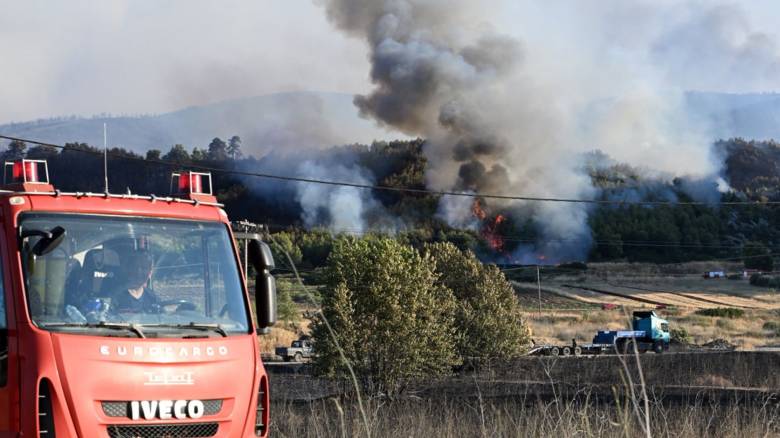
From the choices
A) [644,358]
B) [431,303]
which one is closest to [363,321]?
[431,303]

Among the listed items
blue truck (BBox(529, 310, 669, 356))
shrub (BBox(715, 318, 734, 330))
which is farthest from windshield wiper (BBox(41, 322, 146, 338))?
shrub (BBox(715, 318, 734, 330))

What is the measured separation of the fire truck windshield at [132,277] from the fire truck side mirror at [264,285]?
0.15 m

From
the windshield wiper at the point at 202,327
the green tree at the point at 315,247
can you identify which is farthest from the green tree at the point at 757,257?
the windshield wiper at the point at 202,327

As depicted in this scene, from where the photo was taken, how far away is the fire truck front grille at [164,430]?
7.75 meters

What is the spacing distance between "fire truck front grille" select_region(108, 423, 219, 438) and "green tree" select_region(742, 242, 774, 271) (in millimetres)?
113151

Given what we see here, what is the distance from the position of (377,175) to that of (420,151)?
886cm

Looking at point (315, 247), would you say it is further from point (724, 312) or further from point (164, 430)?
point (164, 430)

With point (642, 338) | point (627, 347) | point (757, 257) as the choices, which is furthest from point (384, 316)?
point (757, 257)

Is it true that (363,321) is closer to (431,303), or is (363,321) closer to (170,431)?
(431,303)

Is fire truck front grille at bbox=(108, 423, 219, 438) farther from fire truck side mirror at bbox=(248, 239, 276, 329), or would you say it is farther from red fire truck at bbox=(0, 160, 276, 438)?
fire truck side mirror at bbox=(248, 239, 276, 329)

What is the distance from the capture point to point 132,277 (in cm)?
842

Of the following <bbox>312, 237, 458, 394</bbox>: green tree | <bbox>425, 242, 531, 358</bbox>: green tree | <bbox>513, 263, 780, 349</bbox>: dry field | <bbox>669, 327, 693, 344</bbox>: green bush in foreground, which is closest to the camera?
<bbox>312, 237, 458, 394</bbox>: green tree

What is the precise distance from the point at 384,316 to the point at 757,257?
3475 inches

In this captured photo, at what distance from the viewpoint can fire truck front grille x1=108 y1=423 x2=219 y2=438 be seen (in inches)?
305
